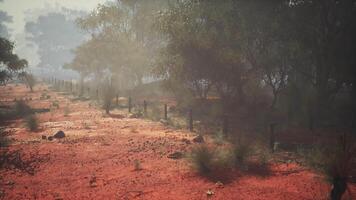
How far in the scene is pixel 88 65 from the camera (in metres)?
55.6

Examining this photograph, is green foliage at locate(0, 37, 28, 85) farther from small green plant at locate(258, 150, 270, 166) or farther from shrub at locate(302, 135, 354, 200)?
shrub at locate(302, 135, 354, 200)

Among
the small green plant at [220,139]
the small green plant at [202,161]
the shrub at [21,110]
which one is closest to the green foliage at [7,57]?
the shrub at [21,110]

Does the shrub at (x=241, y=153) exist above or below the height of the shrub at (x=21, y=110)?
below

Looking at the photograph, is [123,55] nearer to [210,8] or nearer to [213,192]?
[210,8]

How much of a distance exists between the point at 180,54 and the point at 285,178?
17.5 m

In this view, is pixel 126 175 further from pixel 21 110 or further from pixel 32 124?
pixel 21 110

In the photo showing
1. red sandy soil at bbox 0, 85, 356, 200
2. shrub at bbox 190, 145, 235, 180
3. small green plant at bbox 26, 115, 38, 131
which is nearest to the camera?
red sandy soil at bbox 0, 85, 356, 200

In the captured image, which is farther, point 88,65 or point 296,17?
point 88,65

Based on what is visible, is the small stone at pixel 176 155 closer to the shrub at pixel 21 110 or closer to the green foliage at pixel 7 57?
the shrub at pixel 21 110

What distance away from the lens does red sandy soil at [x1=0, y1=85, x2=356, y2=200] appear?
9289mm

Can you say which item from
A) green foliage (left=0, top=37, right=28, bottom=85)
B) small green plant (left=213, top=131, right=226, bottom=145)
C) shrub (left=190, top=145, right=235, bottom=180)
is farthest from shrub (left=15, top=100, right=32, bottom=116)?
shrub (left=190, top=145, right=235, bottom=180)

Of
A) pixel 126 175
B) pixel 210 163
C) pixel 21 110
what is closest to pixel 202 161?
pixel 210 163

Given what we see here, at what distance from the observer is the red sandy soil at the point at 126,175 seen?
9289 mm

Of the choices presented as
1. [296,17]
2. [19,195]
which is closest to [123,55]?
[296,17]
